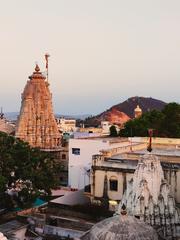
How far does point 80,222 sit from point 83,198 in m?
5.05

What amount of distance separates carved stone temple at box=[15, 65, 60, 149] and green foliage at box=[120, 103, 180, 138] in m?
8.43

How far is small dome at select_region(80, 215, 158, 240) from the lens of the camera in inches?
454

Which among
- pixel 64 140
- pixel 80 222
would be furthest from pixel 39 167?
pixel 64 140

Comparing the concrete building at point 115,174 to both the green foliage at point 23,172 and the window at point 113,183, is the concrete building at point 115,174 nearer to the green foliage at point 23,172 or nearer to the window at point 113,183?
the window at point 113,183

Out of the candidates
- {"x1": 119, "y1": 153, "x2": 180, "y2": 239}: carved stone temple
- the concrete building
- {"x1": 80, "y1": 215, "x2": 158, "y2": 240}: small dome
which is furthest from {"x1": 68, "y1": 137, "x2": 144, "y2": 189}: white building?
{"x1": 80, "y1": 215, "x2": 158, "y2": 240}: small dome

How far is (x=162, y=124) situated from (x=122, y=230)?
34778 mm

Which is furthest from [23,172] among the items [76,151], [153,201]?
[76,151]

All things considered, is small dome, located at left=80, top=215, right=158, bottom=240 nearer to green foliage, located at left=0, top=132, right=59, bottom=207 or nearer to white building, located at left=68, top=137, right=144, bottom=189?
green foliage, located at left=0, top=132, right=59, bottom=207

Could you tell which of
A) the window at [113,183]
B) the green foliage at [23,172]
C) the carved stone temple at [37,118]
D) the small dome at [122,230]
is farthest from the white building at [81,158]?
the small dome at [122,230]

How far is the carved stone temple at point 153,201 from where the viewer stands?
15.0 meters

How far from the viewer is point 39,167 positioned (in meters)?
25.2

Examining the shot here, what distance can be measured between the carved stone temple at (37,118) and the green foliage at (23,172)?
21.6 m

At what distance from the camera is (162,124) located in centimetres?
4559

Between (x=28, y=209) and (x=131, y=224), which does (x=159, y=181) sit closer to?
(x=131, y=224)
